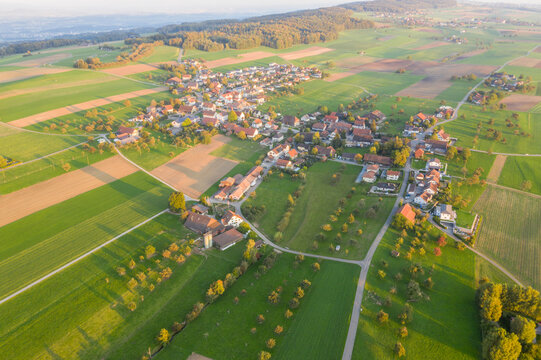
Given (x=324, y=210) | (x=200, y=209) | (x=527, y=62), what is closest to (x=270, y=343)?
(x=324, y=210)

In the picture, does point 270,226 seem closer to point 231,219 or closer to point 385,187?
point 231,219

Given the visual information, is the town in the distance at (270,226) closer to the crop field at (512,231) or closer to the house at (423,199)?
the crop field at (512,231)

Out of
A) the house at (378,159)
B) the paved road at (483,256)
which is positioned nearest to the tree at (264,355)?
the paved road at (483,256)

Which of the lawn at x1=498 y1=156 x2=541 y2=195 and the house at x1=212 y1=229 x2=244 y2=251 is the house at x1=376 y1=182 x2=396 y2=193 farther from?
the house at x1=212 y1=229 x2=244 y2=251

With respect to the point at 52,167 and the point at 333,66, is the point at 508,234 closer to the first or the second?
the point at 52,167

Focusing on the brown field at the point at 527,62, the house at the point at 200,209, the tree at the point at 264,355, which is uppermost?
the brown field at the point at 527,62

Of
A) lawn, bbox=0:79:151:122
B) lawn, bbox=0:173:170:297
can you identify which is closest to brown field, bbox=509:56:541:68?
lawn, bbox=0:79:151:122
